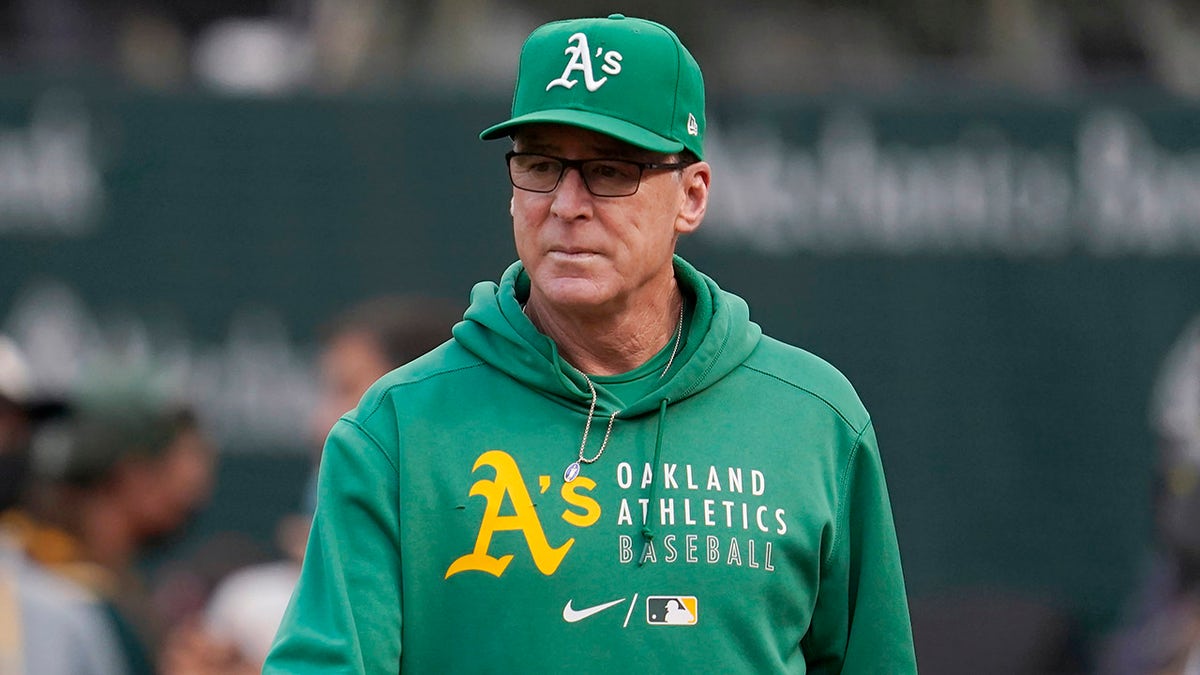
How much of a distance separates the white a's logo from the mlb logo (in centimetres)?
75

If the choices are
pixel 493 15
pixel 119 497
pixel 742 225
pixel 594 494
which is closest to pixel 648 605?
pixel 594 494

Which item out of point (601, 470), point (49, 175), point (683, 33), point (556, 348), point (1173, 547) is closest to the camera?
point (601, 470)

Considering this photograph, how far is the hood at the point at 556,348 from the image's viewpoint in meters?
2.86

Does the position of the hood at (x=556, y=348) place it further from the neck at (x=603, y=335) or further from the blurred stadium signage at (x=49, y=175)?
the blurred stadium signage at (x=49, y=175)

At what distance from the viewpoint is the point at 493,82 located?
7.87 meters

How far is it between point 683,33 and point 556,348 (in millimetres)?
6399

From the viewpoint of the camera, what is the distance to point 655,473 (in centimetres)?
282

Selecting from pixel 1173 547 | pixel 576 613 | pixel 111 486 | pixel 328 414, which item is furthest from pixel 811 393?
pixel 1173 547

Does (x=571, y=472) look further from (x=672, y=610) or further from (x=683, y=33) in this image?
(x=683, y=33)

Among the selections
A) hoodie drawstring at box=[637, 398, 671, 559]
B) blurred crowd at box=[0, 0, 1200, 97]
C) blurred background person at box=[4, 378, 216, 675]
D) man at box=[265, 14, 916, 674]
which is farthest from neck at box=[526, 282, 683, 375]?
blurred crowd at box=[0, 0, 1200, 97]

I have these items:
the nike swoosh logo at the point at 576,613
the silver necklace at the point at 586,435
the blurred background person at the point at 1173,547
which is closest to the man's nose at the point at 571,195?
the silver necklace at the point at 586,435

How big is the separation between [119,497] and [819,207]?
3598mm

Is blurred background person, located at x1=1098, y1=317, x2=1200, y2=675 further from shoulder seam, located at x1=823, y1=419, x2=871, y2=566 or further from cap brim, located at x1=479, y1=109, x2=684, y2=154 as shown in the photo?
cap brim, located at x1=479, y1=109, x2=684, y2=154

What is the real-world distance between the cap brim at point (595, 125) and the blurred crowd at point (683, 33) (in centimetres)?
540
